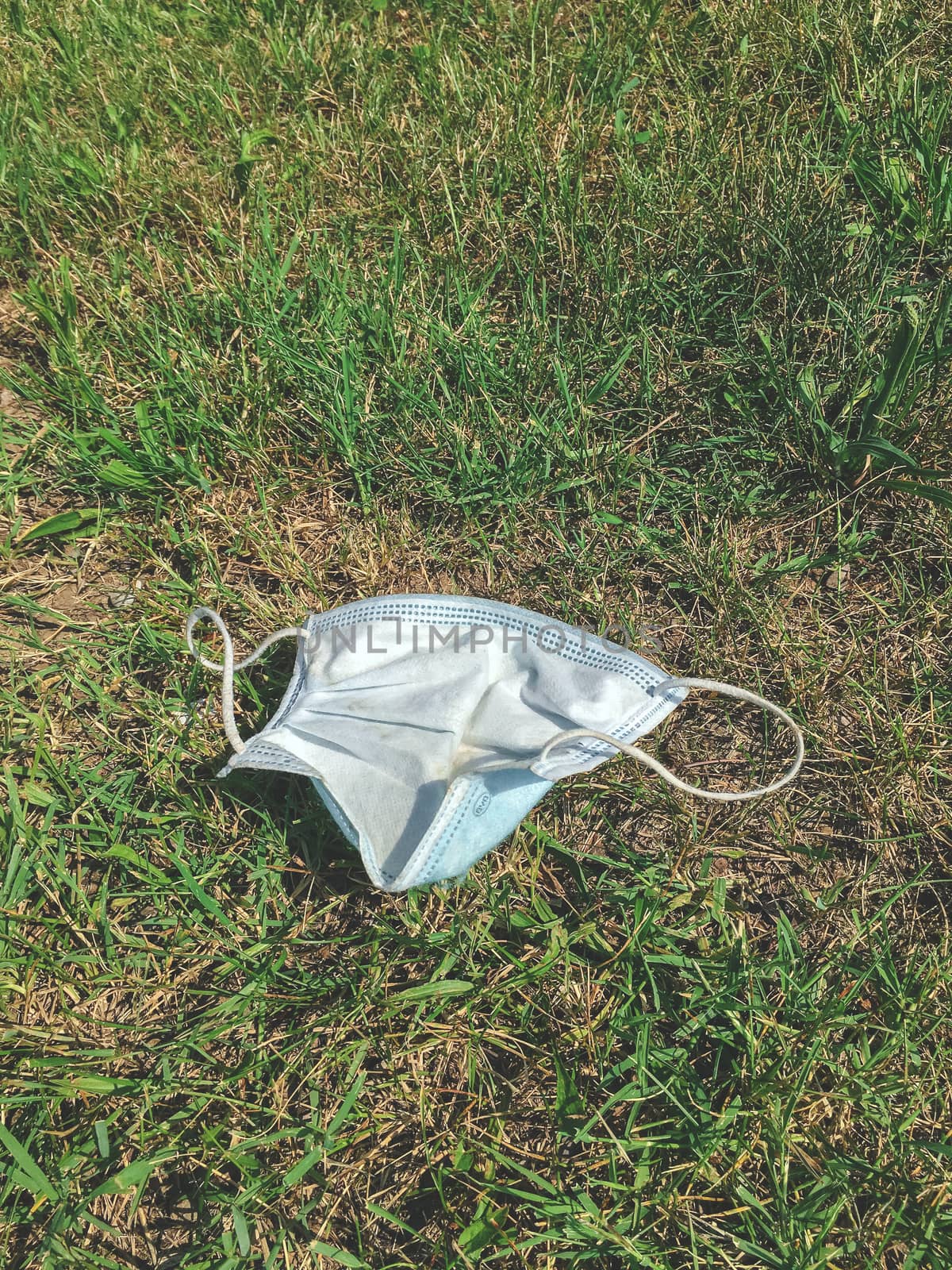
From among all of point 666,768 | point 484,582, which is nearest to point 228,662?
point 484,582

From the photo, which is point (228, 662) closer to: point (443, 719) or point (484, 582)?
point (443, 719)

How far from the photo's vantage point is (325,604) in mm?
1950

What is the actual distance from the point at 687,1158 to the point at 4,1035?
1.20 meters

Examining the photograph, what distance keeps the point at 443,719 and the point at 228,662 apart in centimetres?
43

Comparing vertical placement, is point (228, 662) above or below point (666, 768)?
above

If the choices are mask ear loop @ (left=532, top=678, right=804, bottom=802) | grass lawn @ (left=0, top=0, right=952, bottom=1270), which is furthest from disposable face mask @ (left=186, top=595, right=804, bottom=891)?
grass lawn @ (left=0, top=0, right=952, bottom=1270)

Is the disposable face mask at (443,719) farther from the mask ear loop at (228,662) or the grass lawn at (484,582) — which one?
the grass lawn at (484,582)

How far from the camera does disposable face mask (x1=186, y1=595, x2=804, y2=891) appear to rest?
1.52 metres

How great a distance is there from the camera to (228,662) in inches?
65.6

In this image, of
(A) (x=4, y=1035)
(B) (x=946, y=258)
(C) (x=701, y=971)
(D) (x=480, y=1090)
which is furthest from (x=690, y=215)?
(A) (x=4, y=1035)

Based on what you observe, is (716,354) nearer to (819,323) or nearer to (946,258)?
(819,323)

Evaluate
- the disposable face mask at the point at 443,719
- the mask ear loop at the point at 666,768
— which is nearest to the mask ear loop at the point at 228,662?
the disposable face mask at the point at 443,719

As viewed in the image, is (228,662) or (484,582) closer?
(228,662)

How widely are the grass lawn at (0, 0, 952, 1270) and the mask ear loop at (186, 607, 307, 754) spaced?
10cm
